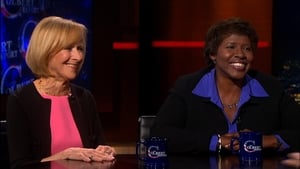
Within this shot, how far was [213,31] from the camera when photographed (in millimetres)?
3100

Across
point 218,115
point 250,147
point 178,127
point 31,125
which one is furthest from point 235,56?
point 31,125

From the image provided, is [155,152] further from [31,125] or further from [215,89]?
[215,89]

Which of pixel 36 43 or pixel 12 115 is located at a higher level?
pixel 36 43

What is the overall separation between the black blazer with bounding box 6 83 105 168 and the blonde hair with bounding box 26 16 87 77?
5.0 inches

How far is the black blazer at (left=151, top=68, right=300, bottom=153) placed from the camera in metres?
2.92

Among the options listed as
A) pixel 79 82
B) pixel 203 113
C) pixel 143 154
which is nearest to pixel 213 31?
pixel 203 113

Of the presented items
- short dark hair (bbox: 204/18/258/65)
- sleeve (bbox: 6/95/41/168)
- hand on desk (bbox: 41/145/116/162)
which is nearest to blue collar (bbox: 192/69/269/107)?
short dark hair (bbox: 204/18/258/65)

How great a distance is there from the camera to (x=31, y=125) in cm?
264

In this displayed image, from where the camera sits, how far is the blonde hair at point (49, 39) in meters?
2.65

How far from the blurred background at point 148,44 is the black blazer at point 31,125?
2.82 m

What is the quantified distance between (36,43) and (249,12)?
3.54m

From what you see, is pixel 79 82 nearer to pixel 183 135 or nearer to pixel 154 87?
pixel 154 87

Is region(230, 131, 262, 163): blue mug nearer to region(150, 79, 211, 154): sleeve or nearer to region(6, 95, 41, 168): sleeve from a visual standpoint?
region(150, 79, 211, 154): sleeve

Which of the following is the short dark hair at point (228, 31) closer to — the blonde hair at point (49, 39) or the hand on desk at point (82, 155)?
the blonde hair at point (49, 39)
